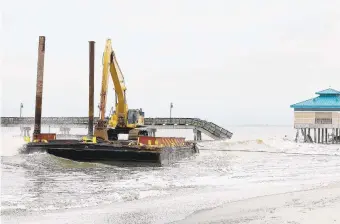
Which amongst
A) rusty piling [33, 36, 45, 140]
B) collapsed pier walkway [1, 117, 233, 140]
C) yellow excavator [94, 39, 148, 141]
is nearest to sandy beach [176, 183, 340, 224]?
rusty piling [33, 36, 45, 140]

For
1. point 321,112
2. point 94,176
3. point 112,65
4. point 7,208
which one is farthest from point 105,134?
point 321,112

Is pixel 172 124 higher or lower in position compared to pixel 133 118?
higher

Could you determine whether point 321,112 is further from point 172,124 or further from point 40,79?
point 40,79

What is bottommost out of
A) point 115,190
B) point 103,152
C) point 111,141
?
point 115,190

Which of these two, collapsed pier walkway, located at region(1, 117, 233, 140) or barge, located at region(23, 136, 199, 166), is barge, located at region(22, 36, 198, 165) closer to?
barge, located at region(23, 136, 199, 166)

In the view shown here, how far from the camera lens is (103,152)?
29.2 m

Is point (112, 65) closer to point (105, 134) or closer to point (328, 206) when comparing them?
point (105, 134)

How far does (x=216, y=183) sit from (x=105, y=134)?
48.9 ft

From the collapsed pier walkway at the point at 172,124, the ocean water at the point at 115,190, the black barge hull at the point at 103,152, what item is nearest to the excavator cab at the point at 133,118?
the black barge hull at the point at 103,152

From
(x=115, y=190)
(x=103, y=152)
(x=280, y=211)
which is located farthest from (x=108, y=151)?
(x=280, y=211)

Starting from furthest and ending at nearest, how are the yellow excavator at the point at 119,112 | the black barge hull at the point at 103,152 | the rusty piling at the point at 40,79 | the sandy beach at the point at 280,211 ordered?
1. the yellow excavator at the point at 119,112
2. the rusty piling at the point at 40,79
3. the black barge hull at the point at 103,152
4. the sandy beach at the point at 280,211

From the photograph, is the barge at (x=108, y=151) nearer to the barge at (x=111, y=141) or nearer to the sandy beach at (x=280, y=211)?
the barge at (x=111, y=141)

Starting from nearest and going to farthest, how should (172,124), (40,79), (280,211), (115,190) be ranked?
(280,211)
(115,190)
(40,79)
(172,124)

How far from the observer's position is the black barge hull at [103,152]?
94.5 feet
